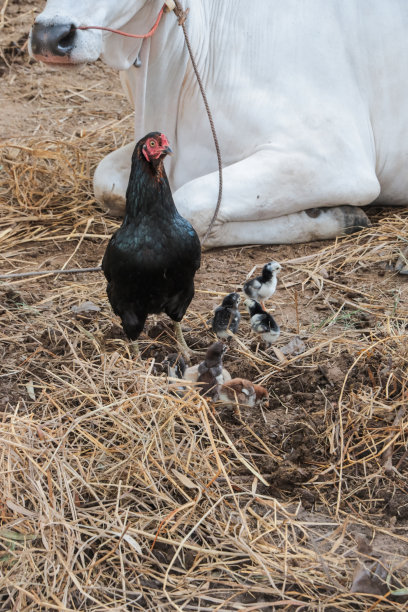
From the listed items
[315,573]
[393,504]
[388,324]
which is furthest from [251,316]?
[315,573]

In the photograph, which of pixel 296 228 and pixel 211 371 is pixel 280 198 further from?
pixel 211 371

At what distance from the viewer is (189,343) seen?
10.5ft

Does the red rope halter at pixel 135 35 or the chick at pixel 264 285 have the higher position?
the red rope halter at pixel 135 35

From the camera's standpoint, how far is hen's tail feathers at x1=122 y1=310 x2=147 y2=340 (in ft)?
9.68

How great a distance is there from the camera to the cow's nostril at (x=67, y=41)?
3.19 metres

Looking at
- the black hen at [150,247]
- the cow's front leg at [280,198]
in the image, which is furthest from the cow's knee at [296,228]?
the black hen at [150,247]

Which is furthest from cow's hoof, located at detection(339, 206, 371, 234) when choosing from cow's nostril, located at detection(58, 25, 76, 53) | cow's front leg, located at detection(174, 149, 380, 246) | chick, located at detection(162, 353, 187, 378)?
cow's nostril, located at detection(58, 25, 76, 53)

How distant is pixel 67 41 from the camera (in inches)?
127

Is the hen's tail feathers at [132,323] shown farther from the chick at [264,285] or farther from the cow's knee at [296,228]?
the cow's knee at [296,228]

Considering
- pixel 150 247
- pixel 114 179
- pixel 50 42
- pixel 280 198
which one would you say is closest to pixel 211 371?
pixel 150 247

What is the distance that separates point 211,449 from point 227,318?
0.69 meters

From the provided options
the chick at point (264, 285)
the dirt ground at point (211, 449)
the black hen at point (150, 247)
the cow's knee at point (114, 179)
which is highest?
the black hen at point (150, 247)

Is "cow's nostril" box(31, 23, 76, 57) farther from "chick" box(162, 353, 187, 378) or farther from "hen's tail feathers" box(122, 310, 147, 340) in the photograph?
"chick" box(162, 353, 187, 378)

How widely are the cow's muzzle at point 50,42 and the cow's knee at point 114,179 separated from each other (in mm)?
877
